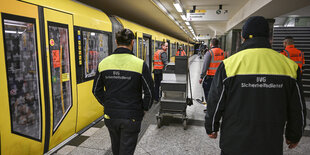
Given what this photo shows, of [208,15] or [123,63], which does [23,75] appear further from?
[208,15]

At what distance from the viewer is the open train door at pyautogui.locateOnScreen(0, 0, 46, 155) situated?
6.06ft

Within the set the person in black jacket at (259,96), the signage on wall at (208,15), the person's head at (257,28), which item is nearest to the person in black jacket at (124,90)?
the person in black jacket at (259,96)

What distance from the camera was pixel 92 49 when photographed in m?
3.39

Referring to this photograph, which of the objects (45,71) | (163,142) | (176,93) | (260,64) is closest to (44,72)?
(45,71)

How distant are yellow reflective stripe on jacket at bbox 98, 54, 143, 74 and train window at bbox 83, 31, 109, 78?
1623mm

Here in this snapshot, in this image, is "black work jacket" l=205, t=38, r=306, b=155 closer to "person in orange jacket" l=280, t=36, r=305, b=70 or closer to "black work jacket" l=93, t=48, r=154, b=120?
"black work jacket" l=93, t=48, r=154, b=120

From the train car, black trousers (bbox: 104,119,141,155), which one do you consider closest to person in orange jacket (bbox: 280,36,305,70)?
the train car

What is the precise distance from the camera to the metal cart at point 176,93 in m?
3.42

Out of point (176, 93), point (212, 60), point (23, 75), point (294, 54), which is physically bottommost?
point (176, 93)

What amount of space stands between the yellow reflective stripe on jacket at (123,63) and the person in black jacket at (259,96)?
69 cm

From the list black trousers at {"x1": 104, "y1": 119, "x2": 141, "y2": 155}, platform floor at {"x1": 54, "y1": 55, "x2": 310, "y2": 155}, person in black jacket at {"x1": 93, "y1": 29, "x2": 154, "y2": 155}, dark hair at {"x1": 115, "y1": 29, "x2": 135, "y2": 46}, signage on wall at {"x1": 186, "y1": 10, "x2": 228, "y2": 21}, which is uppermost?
signage on wall at {"x1": 186, "y1": 10, "x2": 228, "y2": 21}

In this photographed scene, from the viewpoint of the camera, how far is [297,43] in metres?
8.62

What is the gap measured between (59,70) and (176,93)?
195cm

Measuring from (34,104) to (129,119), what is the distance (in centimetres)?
124
